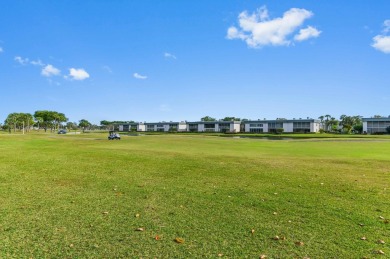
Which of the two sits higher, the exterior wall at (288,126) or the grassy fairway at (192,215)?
the exterior wall at (288,126)

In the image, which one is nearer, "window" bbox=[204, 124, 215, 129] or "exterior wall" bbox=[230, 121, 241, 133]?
"exterior wall" bbox=[230, 121, 241, 133]

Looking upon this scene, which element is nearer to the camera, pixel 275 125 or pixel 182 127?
pixel 275 125

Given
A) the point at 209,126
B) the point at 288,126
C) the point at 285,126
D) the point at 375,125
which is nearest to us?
the point at 375,125

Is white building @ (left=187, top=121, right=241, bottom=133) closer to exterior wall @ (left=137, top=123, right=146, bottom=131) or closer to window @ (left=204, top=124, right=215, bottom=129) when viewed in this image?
window @ (left=204, top=124, right=215, bottom=129)

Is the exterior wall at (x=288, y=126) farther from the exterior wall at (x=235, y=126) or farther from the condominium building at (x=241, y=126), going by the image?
the exterior wall at (x=235, y=126)

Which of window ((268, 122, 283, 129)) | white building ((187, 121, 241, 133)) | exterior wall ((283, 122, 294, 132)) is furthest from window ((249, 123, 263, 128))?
exterior wall ((283, 122, 294, 132))

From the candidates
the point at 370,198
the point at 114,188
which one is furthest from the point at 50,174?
the point at 370,198

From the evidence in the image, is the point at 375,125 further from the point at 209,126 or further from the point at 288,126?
the point at 209,126

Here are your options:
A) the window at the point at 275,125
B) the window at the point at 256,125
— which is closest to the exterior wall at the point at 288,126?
the window at the point at 275,125

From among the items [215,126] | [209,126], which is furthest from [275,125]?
[209,126]

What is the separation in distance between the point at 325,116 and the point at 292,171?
179 meters

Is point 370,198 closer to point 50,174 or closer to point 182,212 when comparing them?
point 182,212

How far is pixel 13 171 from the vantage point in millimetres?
13156

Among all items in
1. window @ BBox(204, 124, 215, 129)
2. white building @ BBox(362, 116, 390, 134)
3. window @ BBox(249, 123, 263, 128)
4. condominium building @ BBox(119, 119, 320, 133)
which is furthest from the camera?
window @ BBox(204, 124, 215, 129)
